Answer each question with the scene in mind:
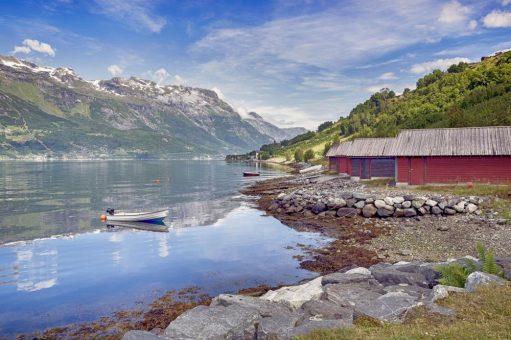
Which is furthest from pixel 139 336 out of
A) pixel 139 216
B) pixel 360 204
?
pixel 139 216

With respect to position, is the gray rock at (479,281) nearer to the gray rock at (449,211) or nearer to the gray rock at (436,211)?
the gray rock at (449,211)

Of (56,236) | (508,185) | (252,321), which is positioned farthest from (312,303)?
(508,185)

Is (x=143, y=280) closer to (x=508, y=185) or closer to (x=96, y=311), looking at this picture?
(x=96, y=311)

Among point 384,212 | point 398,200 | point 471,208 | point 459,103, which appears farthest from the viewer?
point 459,103

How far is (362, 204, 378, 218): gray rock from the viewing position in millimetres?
38781

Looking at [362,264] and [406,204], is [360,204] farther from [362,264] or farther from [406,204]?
[362,264]

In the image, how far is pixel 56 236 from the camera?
125ft

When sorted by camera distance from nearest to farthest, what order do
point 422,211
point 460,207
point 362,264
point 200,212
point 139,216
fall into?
point 362,264 → point 460,207 → point 422,211 → point 139,216 → point 200,212

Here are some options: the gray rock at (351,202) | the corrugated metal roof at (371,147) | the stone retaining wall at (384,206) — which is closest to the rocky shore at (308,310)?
the stone retaining wall at (384,206)

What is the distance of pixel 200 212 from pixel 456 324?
43.8m

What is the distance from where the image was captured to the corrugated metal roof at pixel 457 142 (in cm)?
4653

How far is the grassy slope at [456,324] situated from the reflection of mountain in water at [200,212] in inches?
1333

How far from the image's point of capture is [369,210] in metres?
39.0

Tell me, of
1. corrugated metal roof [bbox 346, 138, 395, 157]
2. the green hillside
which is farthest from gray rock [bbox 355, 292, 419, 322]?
the green hillside
